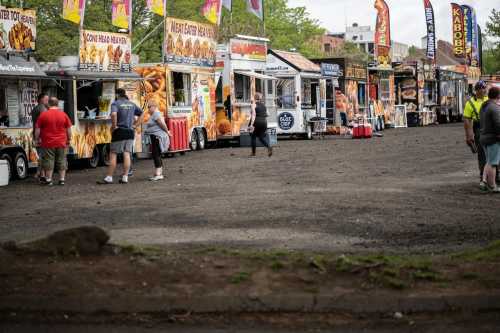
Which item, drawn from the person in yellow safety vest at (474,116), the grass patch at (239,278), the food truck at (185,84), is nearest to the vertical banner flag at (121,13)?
the food truck at (185,84)

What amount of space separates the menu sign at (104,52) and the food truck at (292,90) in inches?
524

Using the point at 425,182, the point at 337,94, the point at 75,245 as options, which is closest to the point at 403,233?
the point at 75,245

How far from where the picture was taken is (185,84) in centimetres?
3400

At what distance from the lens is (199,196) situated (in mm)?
17000

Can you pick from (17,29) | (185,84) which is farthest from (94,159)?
(185,84)

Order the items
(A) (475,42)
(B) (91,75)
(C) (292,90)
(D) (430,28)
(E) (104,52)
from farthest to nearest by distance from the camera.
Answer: (A) (475,42) → (D) (430,28) → (C) (292,90) → (E) (104,52) → (B) (91,75)

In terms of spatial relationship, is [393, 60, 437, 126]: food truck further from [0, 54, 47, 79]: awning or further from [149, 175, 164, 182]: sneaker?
[149, 175, 164, 182]: sneaker

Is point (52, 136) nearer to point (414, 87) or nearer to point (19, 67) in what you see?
point (19, 67)

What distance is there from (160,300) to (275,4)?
252 ft

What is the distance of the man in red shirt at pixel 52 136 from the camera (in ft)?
69.9

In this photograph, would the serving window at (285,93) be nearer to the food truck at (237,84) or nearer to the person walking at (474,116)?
the food truck at (237,84)

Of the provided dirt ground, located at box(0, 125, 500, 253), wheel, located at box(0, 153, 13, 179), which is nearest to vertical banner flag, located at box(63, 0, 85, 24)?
dirt ground, located at box(0, 125, 500, 253)

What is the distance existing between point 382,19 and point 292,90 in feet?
49.8

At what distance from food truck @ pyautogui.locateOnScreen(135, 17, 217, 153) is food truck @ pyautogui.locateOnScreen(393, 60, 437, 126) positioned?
25.4 metres
